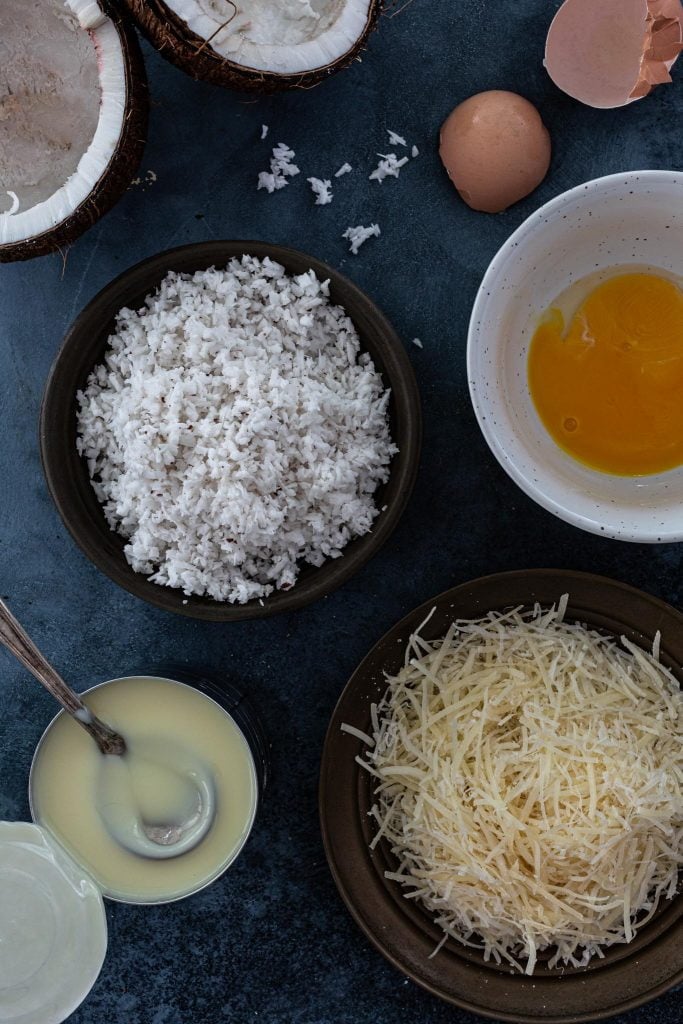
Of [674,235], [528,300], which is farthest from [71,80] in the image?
[674,235]

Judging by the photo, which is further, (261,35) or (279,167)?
(279,167)

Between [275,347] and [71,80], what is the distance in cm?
44

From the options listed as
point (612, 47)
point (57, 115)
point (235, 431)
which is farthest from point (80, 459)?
point (612, 47)

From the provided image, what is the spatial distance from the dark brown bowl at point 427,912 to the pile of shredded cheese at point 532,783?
22mm

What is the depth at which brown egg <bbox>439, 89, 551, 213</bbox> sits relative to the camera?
1348 millimetres

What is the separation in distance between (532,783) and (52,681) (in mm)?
684

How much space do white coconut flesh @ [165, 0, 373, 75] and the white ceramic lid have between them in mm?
1122

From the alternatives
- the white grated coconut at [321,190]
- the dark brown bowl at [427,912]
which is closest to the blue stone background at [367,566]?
the white grated coconut at [321,190]

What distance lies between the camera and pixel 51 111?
1.22m

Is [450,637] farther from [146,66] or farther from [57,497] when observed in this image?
[146,66]

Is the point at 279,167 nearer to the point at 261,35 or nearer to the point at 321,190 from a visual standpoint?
the point at 321,190

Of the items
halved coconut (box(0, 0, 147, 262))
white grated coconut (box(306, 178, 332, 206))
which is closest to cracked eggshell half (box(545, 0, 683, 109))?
white grated coconut (box(306, 178, 332, 206))

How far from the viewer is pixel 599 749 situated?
4.19ft

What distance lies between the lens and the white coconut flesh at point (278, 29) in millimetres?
1188
